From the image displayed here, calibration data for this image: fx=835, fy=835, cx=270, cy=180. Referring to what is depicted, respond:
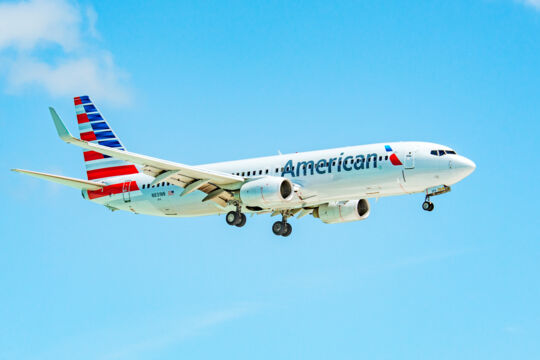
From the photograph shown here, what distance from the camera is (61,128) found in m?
44.5

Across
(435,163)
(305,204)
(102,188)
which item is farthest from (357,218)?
(102,188)

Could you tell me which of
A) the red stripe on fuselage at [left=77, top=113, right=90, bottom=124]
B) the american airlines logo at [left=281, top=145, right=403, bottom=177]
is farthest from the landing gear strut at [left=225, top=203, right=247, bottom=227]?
the red stripe on fuselage at [left=77, top=113, right=90, bottom=124]

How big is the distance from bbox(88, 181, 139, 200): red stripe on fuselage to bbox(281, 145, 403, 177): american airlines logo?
11350mm

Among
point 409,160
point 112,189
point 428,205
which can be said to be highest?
point 112,189

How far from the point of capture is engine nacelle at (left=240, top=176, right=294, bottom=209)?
49.1 metres

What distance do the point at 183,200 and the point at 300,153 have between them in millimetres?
8330

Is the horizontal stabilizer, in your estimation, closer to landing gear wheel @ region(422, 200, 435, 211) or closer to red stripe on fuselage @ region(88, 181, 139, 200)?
red stripe on fuselage @ region(88, 181, 139, 200)

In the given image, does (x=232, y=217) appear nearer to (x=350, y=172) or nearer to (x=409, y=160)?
(x=350, y=172)

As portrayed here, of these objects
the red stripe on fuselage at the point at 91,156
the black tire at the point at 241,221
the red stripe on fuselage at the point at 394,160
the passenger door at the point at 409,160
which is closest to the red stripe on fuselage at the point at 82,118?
the red stripe on fuselage at the point at 91,156

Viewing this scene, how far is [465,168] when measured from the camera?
46844mm

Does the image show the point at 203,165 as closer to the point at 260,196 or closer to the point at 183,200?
the point at 183,200

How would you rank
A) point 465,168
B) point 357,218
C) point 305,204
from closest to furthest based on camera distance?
point 465,168 → point 305,204 → point 357,218

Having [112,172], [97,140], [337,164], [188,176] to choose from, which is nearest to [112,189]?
[112,172]

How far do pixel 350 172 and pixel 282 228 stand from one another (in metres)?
7.97
